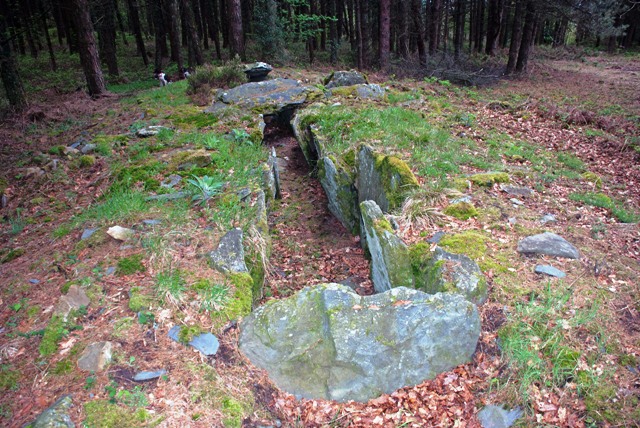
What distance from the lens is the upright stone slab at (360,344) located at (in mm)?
3457

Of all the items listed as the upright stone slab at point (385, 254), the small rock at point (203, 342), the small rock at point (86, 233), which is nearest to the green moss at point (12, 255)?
the small rock at point (86, 233)

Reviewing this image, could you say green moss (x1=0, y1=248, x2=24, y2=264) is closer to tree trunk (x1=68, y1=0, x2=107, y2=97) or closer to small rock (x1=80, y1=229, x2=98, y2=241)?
small rock (x1=80, y1=229, x2=98, y2=241)

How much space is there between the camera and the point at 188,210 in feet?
18.4

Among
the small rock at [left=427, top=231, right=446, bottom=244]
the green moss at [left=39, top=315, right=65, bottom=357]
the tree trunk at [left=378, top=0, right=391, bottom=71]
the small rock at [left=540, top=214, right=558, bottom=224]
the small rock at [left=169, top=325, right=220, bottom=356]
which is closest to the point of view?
the green moss at [left=39, top=315, right=65, bottom=357]

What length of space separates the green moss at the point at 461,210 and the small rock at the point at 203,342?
352 centimetres

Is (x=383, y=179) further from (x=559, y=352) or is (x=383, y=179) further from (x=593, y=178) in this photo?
(x=593, y=178)

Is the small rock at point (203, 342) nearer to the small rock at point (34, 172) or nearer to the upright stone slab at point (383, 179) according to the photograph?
the upright stone slab at point (383, 179)

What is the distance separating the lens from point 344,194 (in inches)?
301

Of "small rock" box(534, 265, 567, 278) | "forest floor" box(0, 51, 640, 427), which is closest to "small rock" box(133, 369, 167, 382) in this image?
"forest floor" box(0, 51, 640, 427)

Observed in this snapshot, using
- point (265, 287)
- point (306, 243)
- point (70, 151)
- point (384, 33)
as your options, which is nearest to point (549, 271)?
point (265, 287)

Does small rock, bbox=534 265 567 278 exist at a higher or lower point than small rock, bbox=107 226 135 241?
lower

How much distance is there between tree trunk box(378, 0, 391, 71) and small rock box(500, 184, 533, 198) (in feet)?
34.5

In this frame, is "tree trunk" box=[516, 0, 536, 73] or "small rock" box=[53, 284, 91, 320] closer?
"small rock" box=[53, 284, 91, 320]

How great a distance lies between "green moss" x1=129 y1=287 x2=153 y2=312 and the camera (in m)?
3.79
